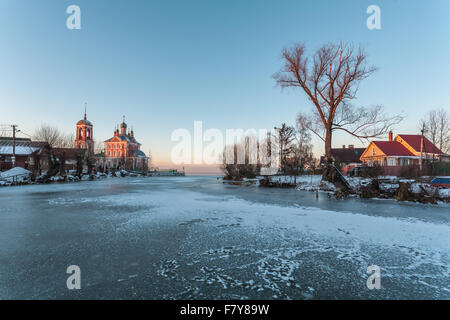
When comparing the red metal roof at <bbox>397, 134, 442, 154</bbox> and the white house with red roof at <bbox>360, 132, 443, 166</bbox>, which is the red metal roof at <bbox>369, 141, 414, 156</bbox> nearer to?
the white house with red roof at <bbox>360, 132, 443, 166</bbox>

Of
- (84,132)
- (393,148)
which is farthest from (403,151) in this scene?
(84,132)

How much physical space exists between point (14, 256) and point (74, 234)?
1364mm

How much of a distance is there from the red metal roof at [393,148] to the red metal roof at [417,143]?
1.48 metres

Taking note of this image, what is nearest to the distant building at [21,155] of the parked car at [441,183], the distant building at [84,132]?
the distant building at [84,132]

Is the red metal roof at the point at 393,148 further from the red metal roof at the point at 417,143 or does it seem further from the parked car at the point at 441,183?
the parked car at the point at 441,183

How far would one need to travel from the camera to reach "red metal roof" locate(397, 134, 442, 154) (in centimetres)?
3678

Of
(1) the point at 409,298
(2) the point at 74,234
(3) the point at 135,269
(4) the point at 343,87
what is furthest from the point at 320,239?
(4) the point at 343,87

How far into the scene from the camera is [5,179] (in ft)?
75.0

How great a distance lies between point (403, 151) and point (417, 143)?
3.84m

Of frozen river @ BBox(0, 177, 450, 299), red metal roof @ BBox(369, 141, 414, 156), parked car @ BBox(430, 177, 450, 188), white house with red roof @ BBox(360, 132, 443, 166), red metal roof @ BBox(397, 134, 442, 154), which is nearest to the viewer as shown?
frozen river @ BBox(0, 177, 450, 299)

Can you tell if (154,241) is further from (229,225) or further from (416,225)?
(416,225)

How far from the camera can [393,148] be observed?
37688 mm

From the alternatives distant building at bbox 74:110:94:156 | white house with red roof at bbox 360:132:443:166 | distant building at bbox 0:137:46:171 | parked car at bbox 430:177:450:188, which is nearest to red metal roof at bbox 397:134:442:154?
white house with red roof at bbox 360:132:443:166

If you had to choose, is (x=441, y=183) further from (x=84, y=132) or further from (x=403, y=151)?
(x=84, y=132)
